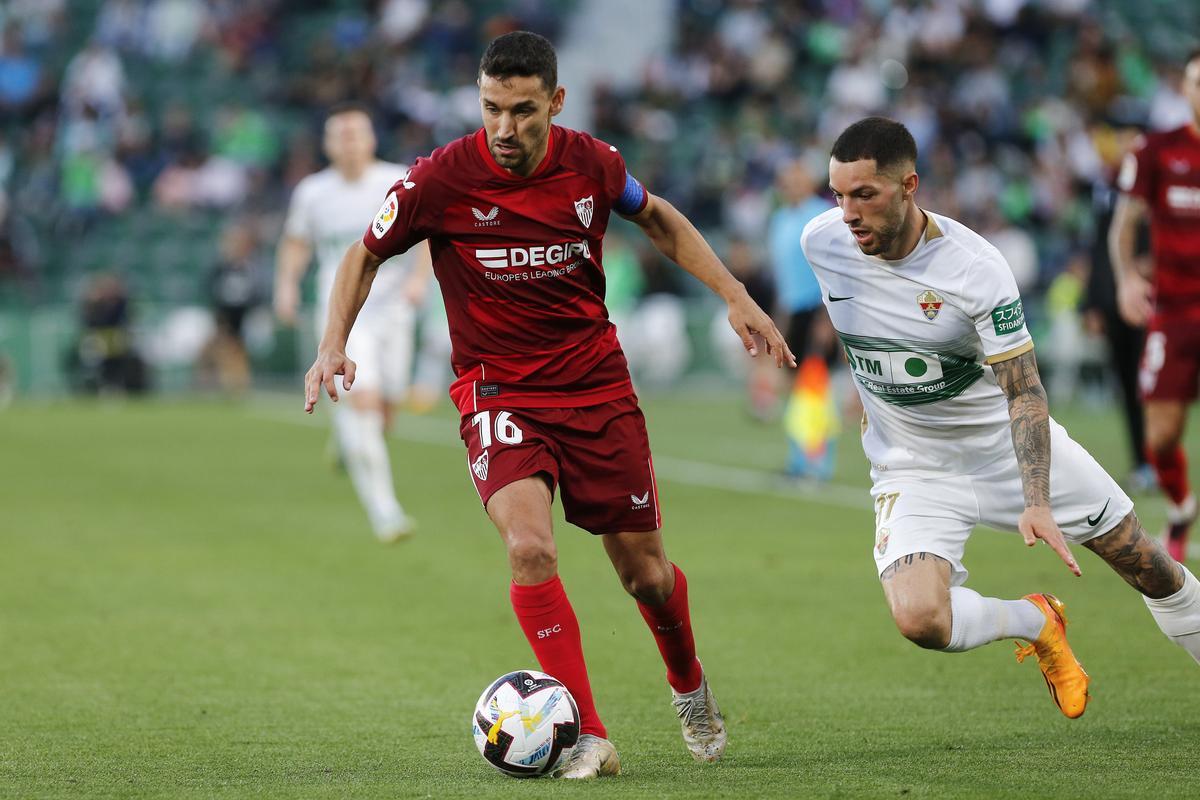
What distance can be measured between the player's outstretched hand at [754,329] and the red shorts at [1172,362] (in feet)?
14.0

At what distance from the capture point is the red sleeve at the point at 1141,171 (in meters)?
9.18

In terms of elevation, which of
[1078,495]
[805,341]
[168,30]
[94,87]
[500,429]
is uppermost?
[168,30]

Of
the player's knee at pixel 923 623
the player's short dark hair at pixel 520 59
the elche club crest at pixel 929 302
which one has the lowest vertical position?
the player's knee at pixel 923 623

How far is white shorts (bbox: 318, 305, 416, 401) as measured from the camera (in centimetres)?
1162

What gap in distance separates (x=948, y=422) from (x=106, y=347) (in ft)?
72.4

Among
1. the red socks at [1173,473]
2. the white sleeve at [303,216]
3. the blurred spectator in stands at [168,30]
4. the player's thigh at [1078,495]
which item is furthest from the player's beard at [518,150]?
the blurred spectator in stands at [168,30]

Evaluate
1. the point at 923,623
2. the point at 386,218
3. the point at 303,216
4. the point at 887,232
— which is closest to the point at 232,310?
the point at 303,216

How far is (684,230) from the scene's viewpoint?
5.96 meters

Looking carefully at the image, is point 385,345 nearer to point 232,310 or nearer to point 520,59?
point 520,59

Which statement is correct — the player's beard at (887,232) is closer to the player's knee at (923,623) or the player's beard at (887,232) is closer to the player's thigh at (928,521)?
the player's thigh at (928,521)

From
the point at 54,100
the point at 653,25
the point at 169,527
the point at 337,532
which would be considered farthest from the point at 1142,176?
the point at 653,25

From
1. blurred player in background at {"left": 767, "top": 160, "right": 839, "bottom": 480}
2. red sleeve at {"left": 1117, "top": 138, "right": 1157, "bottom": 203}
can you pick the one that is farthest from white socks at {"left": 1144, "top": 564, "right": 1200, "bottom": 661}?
blurred player in background at {"left": 767, "top": 160, "right": 839, "bottom": 480}

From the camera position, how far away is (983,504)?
Answer: 19.4ft

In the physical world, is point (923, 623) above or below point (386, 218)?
below
